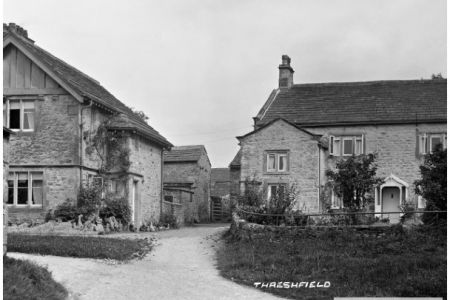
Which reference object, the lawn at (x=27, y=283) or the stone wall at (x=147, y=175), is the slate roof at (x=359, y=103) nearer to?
the stone wall at (x=147, y=175)

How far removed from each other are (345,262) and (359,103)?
76.9 feet

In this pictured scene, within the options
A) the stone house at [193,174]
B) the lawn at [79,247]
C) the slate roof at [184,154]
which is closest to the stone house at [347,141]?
the stone house at [193,174]

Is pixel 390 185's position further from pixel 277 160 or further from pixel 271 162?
pixel 271 162

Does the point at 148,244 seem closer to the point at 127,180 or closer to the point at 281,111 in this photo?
the point at 127,180

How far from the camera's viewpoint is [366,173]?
26359mm

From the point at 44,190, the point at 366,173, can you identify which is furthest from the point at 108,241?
the point at 366,173

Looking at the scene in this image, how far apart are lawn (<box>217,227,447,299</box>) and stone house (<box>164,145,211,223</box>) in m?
22.3

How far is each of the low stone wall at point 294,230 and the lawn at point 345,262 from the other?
4.5 inches

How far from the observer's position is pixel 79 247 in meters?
20.4

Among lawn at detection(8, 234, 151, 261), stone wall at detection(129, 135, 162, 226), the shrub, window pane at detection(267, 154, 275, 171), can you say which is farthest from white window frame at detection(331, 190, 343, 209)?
lawn at detection(8, 234, 151, 261)

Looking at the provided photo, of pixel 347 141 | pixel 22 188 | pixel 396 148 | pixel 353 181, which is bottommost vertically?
pixel 22 188

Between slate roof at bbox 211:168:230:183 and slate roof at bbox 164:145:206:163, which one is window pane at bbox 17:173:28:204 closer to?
slate roof at bbox 164:145:206:163

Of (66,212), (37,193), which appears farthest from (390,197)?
(37,193)

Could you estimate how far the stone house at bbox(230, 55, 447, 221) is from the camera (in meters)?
36.5
